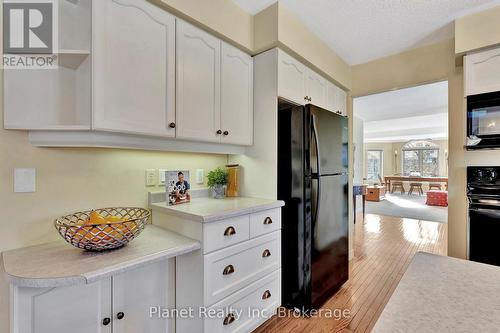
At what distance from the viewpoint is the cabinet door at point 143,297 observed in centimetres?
121

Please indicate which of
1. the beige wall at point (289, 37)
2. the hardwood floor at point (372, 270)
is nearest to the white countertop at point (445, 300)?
the hardwood floor at point (372, 270)

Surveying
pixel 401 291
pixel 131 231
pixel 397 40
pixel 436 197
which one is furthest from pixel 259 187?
pixel 436 197

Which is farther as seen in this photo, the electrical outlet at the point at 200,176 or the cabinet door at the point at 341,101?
the cabinet door at the point at 341,101

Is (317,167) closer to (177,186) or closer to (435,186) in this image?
(177,186)

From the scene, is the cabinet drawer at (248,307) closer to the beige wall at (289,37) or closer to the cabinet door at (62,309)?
the cabinet door at (62,309)

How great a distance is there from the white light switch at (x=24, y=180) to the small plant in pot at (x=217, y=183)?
3.53 ft

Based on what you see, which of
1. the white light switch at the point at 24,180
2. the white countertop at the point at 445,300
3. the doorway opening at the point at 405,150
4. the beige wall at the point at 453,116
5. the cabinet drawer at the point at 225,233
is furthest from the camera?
the doorway opening at the point at 405,150

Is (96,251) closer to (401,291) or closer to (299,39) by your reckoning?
(401,291)

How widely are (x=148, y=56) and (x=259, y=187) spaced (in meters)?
1.22

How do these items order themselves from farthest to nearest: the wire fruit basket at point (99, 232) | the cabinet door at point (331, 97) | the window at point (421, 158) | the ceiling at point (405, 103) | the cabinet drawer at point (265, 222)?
the window at point (421, 158) → the ceiling at point (405, 103) → the cabinet door at point (331, 97) → the cabinet drawer at point (265, 222) → the wire fruit basket at point (99, 232)

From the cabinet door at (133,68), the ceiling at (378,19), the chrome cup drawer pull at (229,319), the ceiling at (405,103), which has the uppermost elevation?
the ceiling at (378,19)

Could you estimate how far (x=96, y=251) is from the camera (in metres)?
1.12

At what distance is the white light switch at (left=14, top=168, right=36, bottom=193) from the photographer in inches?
46.0

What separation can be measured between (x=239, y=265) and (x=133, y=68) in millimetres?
1317
